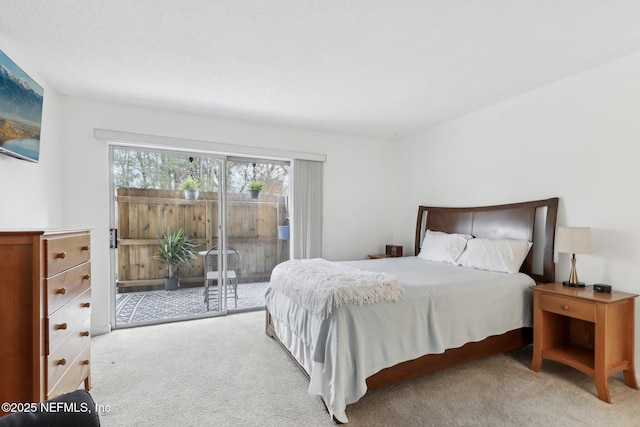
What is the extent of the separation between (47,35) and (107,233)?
1989 mm

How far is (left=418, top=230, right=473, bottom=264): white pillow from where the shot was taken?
337 cm

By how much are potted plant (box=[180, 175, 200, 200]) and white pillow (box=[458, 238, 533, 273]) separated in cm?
324

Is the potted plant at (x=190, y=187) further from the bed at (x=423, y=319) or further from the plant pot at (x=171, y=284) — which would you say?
the bed at (x=423, y=319)

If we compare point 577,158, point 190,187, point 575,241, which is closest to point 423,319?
point 575,241

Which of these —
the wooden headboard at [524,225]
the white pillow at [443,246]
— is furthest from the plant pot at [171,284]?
the wooden headboard at [524,225]

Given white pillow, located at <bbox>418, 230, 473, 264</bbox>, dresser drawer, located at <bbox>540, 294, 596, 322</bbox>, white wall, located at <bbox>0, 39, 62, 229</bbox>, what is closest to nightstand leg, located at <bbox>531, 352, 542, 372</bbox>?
dresser drawer, located at <bbox>540, 294, 596, 322</bbox>

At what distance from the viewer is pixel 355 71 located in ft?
8.64

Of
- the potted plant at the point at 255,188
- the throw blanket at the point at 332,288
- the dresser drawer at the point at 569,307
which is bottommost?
the dresser drawer at the point at 569,307

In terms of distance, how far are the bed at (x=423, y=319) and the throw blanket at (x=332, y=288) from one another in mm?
38

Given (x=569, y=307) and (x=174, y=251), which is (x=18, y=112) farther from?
(x=569, y=307)

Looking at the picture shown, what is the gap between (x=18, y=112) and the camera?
2150 mm

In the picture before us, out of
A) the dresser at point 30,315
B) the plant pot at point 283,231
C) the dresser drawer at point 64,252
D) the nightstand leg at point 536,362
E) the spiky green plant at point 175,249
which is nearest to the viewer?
the dresser at point 30,315

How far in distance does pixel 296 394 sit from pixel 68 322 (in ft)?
4.96

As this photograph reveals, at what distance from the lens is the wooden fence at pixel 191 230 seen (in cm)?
367
